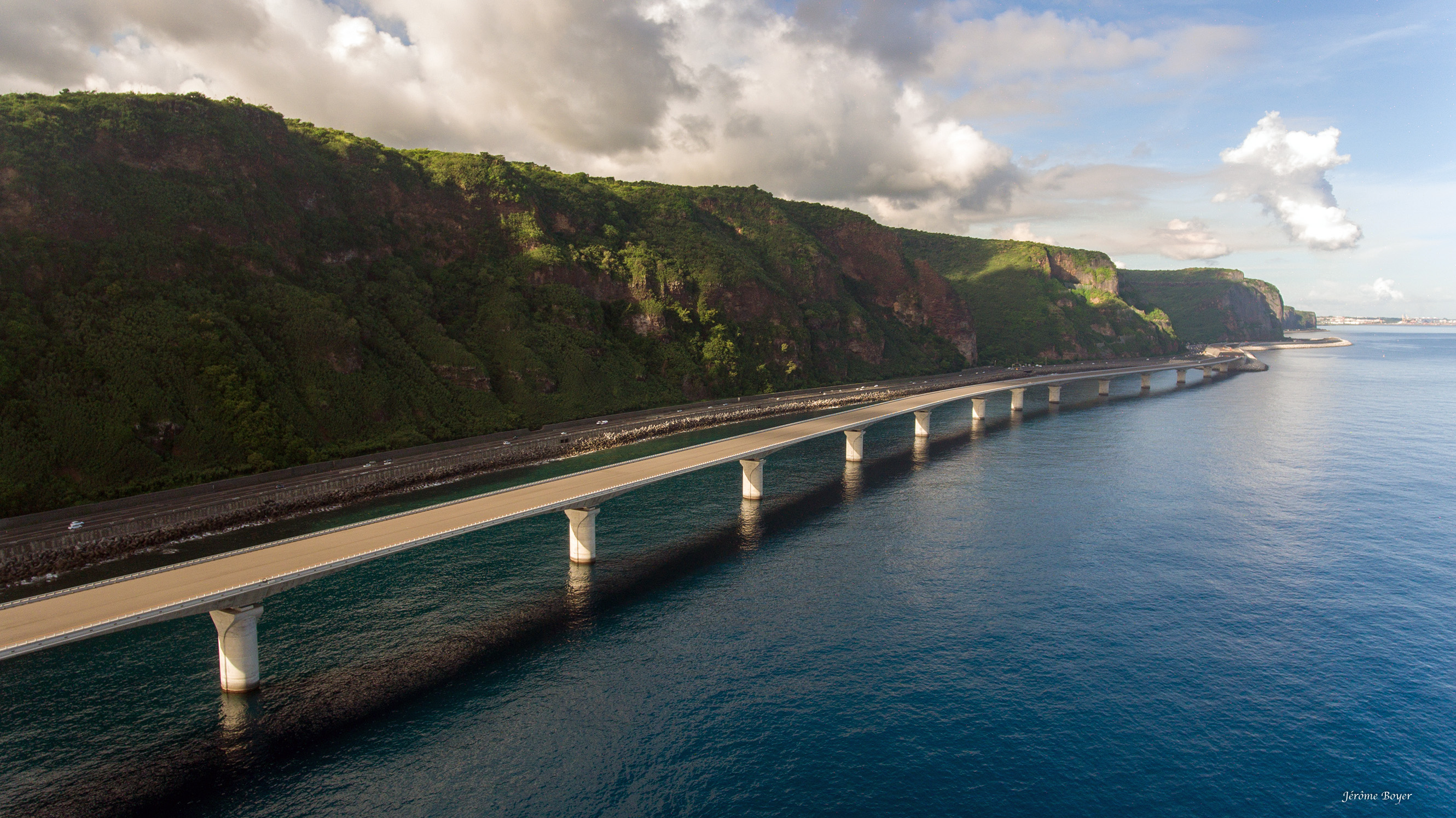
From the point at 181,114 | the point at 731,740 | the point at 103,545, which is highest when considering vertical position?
the point at 181,114

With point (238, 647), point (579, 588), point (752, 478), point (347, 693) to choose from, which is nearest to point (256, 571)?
point (238, 647)

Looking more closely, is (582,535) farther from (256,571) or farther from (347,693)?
(256,571)

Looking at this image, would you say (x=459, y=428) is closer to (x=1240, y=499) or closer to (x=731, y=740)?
(x=731, y=740)

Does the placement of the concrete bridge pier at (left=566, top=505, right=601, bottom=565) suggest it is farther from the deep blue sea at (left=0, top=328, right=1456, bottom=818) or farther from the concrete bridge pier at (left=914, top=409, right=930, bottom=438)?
the concrete bridge pier at (left=914, top=409, right=930, bottom=438)

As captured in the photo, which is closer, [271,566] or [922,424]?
[271,566]

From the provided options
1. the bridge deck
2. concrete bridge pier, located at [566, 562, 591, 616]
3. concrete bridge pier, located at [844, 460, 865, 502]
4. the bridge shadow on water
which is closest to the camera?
the bridge shadow on water

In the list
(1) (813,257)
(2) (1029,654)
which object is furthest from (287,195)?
(1) (813,257)

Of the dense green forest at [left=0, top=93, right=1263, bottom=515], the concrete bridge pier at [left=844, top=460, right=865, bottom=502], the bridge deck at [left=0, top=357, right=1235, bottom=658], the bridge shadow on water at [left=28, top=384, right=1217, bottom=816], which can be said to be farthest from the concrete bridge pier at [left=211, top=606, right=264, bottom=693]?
the concrete bridge pier at [left=844, top=460, right=865, bottom=502]
